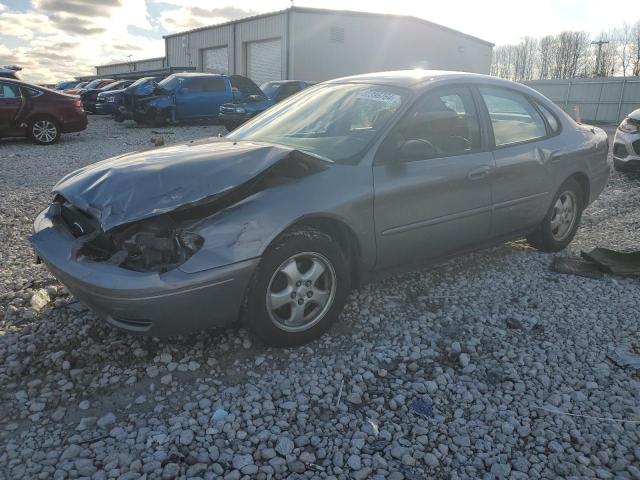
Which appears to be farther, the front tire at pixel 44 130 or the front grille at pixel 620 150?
the front tire at pixel 44 130

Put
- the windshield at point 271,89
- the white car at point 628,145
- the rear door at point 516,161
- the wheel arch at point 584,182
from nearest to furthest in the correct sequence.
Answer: the rear door at point 516,161 → the wheel arch at point 584,182 → the white car at point 628,145 → the windshield at point 271,89

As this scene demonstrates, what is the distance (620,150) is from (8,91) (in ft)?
40.1

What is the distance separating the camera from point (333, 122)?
3713mm

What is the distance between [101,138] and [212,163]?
485 inches

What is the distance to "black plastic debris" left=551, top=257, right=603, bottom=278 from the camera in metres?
4.36

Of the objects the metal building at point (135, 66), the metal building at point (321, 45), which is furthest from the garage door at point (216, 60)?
the metal building at point (135, 66)

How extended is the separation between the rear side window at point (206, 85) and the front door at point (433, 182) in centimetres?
1395

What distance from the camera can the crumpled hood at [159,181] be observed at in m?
2.73

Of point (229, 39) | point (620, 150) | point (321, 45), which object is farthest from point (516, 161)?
point (229, 39)

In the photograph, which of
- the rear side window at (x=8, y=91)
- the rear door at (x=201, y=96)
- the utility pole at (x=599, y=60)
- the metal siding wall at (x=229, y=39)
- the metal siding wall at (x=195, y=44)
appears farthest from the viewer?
the utility pole at (x=599, y=60)

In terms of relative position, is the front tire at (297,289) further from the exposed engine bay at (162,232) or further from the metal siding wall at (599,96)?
the metal siding wall at (599,96)

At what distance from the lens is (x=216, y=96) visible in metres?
16.6

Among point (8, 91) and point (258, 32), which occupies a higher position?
point (258, 32)

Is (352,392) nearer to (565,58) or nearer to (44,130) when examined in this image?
(44,130)
